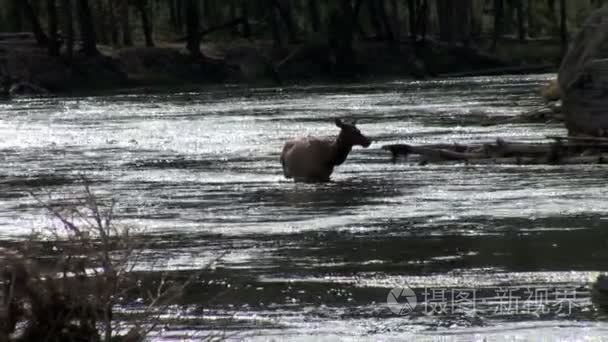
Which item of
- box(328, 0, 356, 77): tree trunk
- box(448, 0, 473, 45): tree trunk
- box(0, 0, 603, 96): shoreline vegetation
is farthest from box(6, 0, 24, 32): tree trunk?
box(448, 0, 473, 45): tree trunk

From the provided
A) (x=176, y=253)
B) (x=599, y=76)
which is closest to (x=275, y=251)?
(x=176, y=253)

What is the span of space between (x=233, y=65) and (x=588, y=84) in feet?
140

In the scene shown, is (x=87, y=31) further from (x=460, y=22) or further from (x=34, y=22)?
(x=460, y=22)

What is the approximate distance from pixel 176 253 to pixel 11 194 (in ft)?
24.6

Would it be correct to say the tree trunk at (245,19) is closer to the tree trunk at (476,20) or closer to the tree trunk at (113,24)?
the tree trunk at (113,24)

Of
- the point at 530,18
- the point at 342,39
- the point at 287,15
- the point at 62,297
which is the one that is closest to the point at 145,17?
the point at 287,15

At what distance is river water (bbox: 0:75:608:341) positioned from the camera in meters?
10.5

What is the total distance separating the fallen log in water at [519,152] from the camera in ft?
71.9

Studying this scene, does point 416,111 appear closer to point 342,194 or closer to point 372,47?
point 342,194

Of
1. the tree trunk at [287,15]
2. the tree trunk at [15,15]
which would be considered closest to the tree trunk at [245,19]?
the tree trunk at [287,15]

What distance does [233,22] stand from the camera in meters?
70.6

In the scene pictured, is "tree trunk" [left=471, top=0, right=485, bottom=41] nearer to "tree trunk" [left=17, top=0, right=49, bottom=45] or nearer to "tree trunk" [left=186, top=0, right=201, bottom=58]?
"tree trunk" [left=186, top=0, right=201, bottom=58]

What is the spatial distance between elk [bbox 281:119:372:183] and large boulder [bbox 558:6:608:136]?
5.26 m

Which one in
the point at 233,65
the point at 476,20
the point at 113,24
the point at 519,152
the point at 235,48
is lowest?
the point at 233,65
